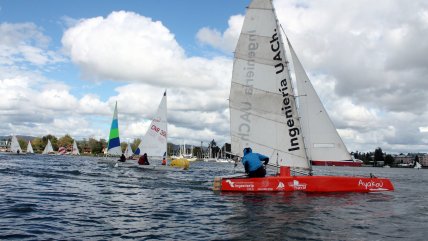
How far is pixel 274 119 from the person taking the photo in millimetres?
21109

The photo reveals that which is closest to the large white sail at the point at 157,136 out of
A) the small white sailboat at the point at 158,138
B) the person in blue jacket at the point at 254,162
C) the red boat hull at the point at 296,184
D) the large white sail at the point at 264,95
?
the small white sailboat at the point at 158,138

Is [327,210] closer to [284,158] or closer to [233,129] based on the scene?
[284,158]

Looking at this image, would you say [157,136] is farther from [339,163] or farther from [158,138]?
[339,163]

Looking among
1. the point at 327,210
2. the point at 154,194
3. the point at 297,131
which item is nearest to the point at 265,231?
the point at 327,210

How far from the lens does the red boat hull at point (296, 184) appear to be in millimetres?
19672

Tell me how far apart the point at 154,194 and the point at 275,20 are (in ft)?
34.5

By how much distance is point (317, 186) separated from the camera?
19.8 metres

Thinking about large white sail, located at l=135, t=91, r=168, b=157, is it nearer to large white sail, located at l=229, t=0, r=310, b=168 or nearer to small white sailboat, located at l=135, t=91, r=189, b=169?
small white sailboat, located at l=135, t=91, r=189, b=169

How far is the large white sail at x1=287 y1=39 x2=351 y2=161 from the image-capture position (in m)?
19.8

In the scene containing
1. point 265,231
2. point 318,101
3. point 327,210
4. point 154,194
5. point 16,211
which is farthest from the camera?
point 318,101

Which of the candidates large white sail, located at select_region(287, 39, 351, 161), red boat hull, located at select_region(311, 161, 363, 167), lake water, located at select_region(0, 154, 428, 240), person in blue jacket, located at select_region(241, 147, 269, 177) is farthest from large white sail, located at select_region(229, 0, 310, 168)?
lake water, located at select_region(0, 154, 428, 240)

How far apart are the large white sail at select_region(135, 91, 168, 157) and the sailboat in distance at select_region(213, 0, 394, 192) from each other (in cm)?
2197

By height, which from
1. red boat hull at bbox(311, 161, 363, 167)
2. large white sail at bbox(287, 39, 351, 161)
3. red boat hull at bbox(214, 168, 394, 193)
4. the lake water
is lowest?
the lake water

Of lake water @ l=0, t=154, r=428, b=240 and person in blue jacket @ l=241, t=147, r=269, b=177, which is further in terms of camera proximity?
person in blue jacket @ l=241, t=147, r=269, b=177
